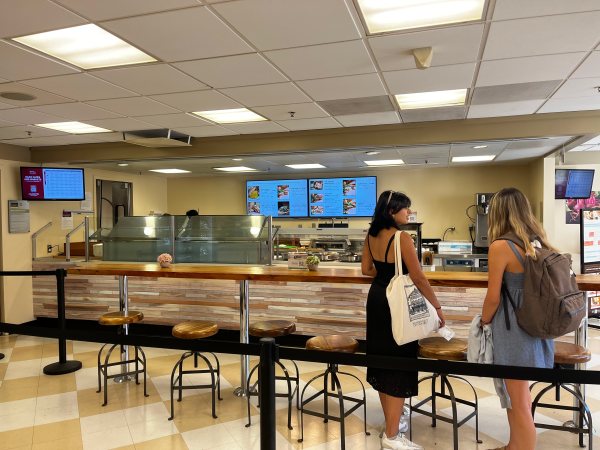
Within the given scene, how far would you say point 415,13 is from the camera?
2332 mm

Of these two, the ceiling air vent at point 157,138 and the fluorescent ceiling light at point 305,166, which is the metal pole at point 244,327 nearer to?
the ceiling air vent at point 157,138

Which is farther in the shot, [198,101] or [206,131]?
[206,131]

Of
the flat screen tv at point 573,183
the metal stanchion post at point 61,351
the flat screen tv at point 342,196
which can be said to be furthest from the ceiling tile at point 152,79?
the flat screen tv at point 573,183

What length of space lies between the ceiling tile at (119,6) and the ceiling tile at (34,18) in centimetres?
8

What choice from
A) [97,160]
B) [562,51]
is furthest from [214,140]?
[562,51]

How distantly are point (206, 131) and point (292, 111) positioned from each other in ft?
4.79

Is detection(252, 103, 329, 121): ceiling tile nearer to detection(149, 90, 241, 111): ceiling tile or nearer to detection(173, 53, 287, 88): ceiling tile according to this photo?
detection(149, 90, 241, 111): ceiling tile

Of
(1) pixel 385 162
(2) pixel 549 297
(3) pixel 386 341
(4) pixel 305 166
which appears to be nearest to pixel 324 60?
(3) pixel 386 341

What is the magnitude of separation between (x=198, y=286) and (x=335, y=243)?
1.95 meters

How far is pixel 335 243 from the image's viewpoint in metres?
6.00

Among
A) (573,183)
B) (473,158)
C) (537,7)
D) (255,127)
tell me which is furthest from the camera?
(473,158)

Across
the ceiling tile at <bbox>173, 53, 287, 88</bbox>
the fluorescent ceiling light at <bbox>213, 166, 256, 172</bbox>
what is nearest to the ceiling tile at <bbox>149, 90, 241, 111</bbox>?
the ceiling tile at <bbox>173, 53, 287, 88</bbox>

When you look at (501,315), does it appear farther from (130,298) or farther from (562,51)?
(130,298)

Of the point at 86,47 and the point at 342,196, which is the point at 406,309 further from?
the point at 342,196
